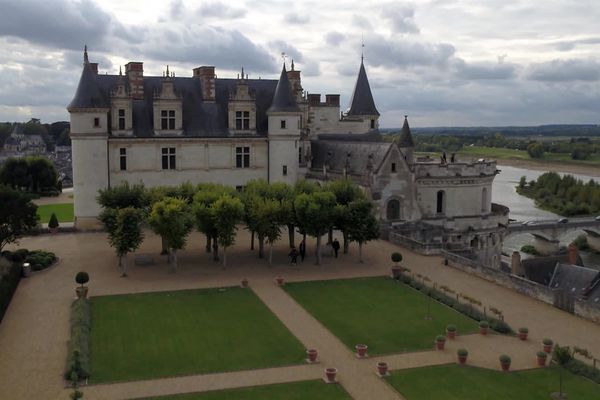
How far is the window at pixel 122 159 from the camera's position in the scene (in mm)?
44000

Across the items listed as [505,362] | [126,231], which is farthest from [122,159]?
[505,362]

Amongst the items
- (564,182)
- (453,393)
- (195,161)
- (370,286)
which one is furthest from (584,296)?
(564,182)

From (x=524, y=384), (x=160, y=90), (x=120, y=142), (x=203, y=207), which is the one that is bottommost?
(x=524, y=384)

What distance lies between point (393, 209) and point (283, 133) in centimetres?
1043

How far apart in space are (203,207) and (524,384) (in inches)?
716

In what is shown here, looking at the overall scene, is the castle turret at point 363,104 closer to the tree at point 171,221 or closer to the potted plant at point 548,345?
the tree at point 171,221

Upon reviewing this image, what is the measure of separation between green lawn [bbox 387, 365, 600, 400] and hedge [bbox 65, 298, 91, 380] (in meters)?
9.24

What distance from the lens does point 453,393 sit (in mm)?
17859

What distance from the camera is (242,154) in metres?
47.2

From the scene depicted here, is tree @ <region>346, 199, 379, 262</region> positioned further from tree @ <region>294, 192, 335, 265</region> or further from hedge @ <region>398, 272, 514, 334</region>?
hedge @ <region>398, 272, 514, 334</region>

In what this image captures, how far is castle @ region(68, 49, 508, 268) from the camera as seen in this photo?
4225 centimetres

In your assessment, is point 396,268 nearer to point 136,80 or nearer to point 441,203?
point 441,203

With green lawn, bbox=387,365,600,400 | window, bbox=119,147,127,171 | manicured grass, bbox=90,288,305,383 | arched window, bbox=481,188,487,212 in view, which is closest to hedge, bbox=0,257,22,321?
manicured grass, bbox=90,288,305,383

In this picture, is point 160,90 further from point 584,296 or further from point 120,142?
point 584,296
